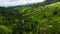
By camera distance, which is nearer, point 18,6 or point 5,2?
point 5,2

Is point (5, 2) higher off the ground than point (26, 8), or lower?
higher

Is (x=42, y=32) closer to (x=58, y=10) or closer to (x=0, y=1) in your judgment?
(x=58, y=10)

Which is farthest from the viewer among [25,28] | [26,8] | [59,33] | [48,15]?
[26,8]

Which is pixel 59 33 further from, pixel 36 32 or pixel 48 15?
pixel 48 15

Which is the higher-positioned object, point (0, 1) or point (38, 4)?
point (0, 1)

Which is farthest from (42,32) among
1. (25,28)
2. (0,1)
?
(0,1)

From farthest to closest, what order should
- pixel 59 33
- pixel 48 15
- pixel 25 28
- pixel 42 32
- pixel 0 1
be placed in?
1. pixel 0 1
2. pixel 48 15
3. pixel 25 28
4. pixel 42 32
5. pixel 59 33

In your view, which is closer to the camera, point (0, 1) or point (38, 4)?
point (0, 1)

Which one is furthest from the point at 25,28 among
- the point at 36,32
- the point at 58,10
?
the point at 58,10

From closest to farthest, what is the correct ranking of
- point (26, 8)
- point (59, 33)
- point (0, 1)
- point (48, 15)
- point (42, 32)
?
point (59, 33) → point (42, 32) → point (48, 15) → point (0, 1) → point (26, 8)
